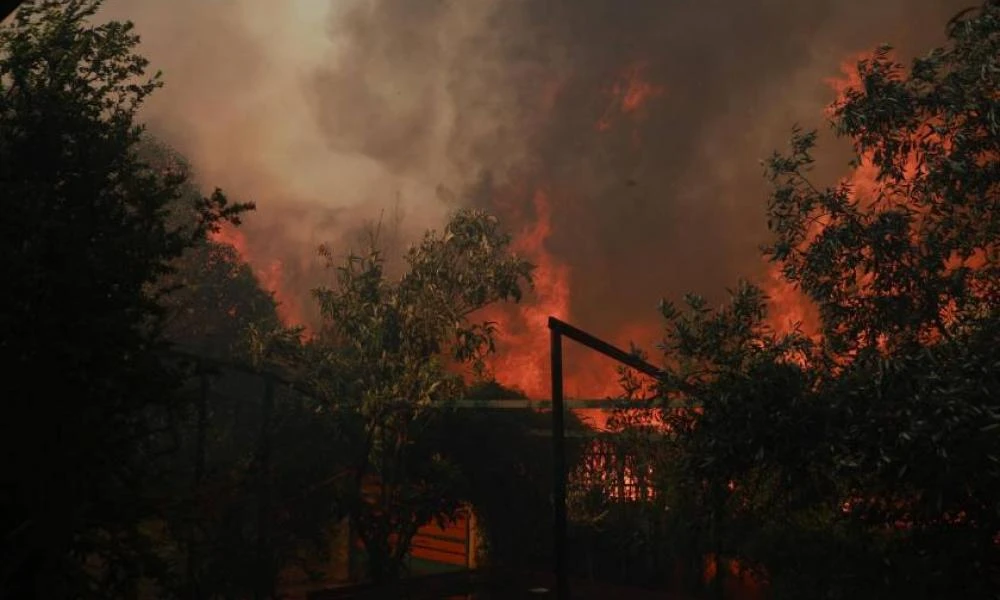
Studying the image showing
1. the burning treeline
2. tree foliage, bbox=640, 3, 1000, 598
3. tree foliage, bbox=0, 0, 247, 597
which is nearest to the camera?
tree foliage, bbox=0, 0, 247, 597

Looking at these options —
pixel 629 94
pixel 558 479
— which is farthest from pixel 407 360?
pixel 629 94

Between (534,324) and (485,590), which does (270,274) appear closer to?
(534,324)

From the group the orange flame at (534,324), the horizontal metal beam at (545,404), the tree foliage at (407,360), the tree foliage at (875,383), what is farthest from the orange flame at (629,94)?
the tree foliage at (875,383)

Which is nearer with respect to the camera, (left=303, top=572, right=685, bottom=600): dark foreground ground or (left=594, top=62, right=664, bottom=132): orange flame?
(left=303, top=572, right=685, bottom=600): dark foreground ground

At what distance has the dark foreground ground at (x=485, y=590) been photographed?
13.4m

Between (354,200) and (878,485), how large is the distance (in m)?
62.0

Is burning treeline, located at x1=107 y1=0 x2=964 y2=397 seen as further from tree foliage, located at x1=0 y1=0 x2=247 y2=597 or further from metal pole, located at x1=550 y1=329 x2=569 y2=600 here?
tree foliage, located at x1=0 y1=0 x2=247 y2=597

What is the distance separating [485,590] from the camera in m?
14.9

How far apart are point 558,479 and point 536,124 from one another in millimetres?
47472

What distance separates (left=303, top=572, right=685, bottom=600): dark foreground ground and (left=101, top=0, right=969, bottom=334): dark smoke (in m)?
9.73

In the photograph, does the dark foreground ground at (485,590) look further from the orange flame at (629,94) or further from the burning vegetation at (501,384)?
the orange flame at (629,94)

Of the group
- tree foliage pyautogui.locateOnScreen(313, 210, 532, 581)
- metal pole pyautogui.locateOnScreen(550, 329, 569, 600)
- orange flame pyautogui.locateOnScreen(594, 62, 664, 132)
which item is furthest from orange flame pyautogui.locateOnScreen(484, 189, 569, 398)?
metal pole pyautogui.locateOnScreen(550, 329, 569, 600)

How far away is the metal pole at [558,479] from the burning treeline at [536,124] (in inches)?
1080

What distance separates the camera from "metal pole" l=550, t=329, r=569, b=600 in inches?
381
